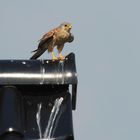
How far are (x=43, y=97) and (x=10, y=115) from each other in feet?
2.42

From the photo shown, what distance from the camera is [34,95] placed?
5375 mm

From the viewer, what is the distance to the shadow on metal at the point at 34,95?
15.5ft

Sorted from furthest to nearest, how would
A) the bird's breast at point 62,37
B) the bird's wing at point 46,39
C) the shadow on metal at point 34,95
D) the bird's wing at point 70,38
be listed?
the bird's wing at point 70,38, the bird's breast at point 62,37, the bird's wing at point 46,39, the shadow on metal at point 34,95

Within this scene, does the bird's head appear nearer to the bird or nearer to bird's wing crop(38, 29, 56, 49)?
the bird

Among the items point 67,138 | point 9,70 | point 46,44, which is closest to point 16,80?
point 9,70

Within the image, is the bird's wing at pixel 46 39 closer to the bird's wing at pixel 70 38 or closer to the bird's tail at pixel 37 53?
the bird's tail at pixel 37 53

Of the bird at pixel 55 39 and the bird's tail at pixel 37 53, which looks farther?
the bird at pixel 55 39

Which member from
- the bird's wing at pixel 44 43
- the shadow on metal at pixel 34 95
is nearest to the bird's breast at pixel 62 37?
the bird's wing at pixel 44 43

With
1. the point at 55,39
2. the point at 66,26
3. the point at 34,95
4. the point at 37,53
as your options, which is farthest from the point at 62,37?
the point at 34,95

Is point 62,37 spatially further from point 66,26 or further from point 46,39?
point 66,26

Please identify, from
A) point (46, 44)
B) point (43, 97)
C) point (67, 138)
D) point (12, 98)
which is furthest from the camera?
point (46, 44)

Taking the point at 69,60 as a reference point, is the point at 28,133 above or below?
below

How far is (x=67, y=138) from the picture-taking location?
4.72m

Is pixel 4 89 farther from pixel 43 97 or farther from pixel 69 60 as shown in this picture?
pixel 69 60
